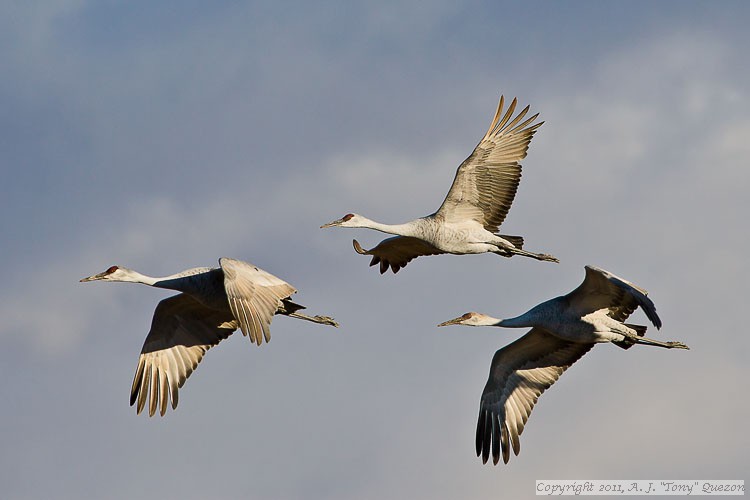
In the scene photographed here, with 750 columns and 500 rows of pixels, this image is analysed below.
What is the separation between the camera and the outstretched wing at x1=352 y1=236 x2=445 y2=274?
60.2 feet

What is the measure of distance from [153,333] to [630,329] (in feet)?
20.0

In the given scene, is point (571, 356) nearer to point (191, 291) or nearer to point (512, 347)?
point (512, 347)

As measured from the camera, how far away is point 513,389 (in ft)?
56.4

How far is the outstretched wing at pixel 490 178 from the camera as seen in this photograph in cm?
1728

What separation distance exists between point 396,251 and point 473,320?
77.6 inches

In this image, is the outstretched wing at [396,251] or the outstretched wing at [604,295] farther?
the outstretched wing at [396,251]

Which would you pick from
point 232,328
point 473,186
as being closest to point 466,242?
point 473,186

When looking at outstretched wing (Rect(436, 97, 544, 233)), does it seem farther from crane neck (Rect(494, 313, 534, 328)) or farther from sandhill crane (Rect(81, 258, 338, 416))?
sandhill crane (Rect(81, 258, 338, 416))

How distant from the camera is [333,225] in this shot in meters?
17.8

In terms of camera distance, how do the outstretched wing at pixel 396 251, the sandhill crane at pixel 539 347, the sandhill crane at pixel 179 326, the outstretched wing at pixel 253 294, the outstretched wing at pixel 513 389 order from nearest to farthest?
the outstretched wing at pixel 253 294 → the sandhill crane at pixel 539 347 → the sandhill crane at pixel 179 326 → the outstretched wing at pixel 513 389 → the outstretched wing at pixel 396 251

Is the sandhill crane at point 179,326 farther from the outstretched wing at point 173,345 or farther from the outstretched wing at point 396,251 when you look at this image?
the outstretched wing at point 396,251

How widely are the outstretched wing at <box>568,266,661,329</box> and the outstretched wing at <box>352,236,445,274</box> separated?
8.27ft

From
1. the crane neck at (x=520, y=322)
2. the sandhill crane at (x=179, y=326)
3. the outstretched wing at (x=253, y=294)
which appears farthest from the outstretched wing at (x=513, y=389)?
the outstretched wing at (x=253, y=294)

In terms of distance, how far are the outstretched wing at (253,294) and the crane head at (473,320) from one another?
284 cm
